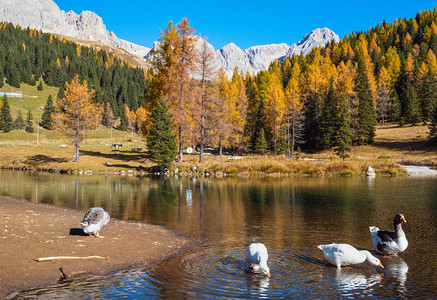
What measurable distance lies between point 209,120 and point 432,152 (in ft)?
127

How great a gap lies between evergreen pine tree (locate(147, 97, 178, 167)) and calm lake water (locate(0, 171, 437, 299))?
14163 millimetres

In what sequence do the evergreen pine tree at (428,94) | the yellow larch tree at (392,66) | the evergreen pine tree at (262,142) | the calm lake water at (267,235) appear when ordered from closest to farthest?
the calm lake water at (267,235) < the evergreen pine tree at (262,142) < the evergreen pine tree at (428,94) < the yellow larch tree at (392,66)

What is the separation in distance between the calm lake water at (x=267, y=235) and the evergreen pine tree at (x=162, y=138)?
14.2 metres

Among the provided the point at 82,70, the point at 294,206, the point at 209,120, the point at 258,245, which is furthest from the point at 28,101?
the point at 258,245

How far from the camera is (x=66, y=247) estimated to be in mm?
11648

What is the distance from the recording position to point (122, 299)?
321 inches

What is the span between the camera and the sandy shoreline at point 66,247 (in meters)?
9.41

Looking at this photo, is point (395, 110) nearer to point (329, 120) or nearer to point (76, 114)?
point (329, 120)

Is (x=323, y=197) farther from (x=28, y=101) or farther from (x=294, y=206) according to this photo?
(x=28, y=101)

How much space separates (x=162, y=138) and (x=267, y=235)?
109 feet

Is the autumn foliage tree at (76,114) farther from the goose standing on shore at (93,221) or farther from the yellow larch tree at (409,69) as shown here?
the yellow larch tree at (409,69)

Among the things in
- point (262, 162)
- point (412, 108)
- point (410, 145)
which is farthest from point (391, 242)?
point (412, 108)

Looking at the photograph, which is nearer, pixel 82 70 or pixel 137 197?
pixel 137 197

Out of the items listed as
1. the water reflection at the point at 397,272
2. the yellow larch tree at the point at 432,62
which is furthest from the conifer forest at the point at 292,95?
the water reflection at the point at 397,272
